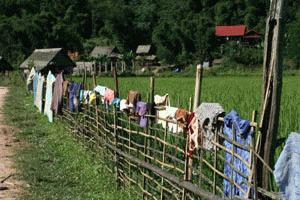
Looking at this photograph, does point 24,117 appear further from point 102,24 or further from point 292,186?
point 102,24

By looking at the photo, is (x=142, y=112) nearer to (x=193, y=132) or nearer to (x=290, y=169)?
(x=193, y=132)

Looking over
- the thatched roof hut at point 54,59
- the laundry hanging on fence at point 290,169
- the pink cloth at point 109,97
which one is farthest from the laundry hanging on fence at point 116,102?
the thatched roof hut at point 54,59

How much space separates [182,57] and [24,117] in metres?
38.8

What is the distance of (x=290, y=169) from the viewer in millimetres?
2611

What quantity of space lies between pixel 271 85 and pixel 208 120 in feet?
3.46

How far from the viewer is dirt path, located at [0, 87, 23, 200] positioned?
6042 millimetres

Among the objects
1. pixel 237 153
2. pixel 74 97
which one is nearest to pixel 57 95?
pixel 74 97

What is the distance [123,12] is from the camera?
256 feet

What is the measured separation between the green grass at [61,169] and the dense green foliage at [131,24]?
3355 centimetres

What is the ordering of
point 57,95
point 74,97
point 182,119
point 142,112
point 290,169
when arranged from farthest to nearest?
point 57,95, point 74,97, point 142,112, point 182,119, point 290,169

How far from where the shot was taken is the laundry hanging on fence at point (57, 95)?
11109mm

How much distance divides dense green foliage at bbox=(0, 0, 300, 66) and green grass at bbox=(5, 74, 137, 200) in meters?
Answer: 33.5

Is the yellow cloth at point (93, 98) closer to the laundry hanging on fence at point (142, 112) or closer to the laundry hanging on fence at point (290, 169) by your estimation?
the laundry hanging on fence at point (142, 112)

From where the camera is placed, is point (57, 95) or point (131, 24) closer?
point (57, 95)
